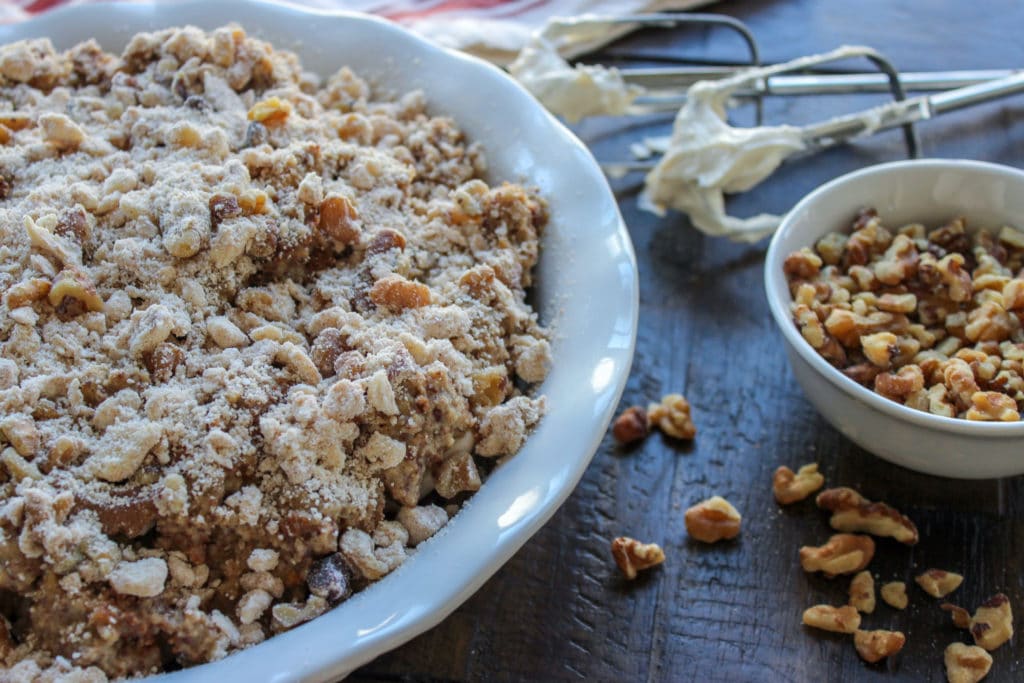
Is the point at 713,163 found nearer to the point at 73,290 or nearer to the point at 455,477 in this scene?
the point at 455,477

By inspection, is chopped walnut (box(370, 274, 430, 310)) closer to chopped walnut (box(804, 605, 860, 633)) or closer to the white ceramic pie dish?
the white ceramic pie dish

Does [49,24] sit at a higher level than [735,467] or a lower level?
higher

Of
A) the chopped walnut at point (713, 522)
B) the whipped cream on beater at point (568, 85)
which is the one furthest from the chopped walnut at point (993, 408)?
the whipped cream on beater at point (568, 85)

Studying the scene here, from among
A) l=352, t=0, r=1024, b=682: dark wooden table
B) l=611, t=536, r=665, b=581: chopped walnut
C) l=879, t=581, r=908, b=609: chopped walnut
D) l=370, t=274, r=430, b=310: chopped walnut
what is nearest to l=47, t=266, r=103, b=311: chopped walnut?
l=370, t=274, r=430, b=310: chopped walnut

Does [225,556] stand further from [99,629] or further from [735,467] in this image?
[735,467]

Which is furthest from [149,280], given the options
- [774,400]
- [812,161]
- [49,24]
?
[812,161]

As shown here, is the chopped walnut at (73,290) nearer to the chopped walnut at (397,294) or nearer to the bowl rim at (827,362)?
the chopped walnut at (397,294)

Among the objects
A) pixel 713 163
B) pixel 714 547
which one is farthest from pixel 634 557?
pixel 713 163
